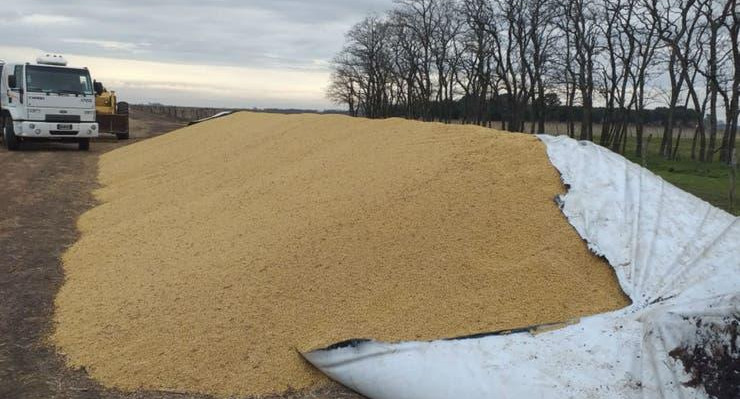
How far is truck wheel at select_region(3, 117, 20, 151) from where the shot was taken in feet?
50.8

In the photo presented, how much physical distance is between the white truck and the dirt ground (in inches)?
75.1

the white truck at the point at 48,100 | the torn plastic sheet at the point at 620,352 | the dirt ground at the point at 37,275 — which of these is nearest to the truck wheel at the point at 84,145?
the white truck at the point at 48,100

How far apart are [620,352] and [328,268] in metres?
2.12

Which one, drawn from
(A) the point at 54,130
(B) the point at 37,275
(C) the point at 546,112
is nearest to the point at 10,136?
(A) the point at 54,130

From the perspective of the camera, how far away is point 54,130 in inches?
589

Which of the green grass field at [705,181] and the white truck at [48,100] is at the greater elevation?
the white truck at [48,100]

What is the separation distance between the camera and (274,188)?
6727mm

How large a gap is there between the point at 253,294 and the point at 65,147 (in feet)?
51.3

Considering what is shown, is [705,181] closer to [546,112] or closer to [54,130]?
[54,130]

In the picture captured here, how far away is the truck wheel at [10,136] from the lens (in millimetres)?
15498

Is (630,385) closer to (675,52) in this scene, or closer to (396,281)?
(396,281)

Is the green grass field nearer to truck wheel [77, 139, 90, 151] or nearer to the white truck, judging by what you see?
the white truck

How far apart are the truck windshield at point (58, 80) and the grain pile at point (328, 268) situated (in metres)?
9.24

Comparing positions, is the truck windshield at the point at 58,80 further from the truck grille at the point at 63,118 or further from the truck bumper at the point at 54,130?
the truck bumper at the point at 54,130
